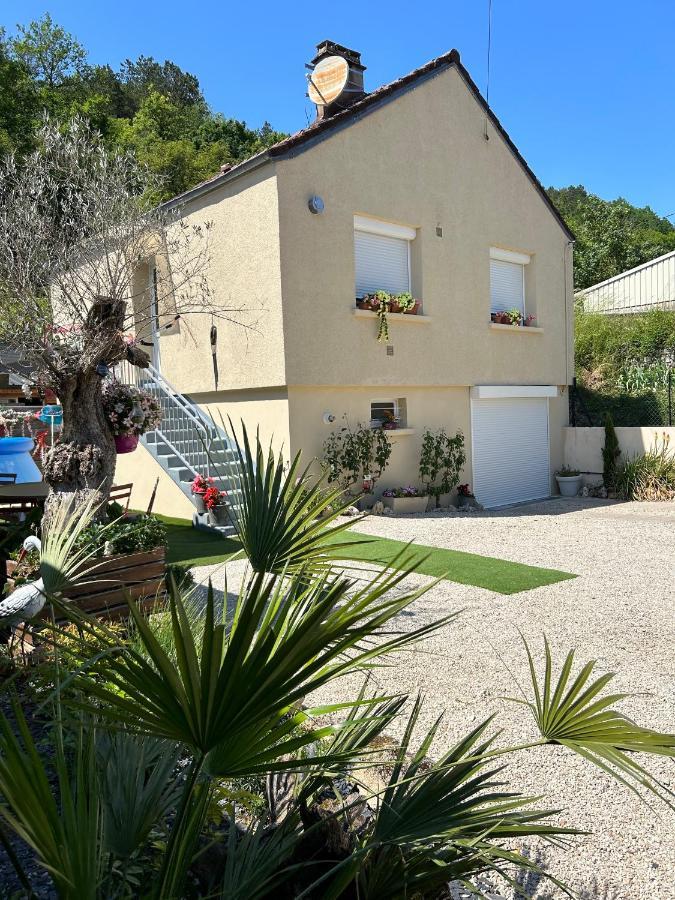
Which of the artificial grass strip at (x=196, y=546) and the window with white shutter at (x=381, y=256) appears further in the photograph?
the window with white shutter at (x=381, y=256)

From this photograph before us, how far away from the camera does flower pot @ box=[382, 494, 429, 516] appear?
11.5 m

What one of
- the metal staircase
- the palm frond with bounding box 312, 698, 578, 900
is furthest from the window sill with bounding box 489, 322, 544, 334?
the palm frond with bounding box 312, 698, 578, 900

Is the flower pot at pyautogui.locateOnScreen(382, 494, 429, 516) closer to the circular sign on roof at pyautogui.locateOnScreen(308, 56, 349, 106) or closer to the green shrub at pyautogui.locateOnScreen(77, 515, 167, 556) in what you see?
the green shrub at pyautogui.locateOnScreen(77, 515, 167, 556)

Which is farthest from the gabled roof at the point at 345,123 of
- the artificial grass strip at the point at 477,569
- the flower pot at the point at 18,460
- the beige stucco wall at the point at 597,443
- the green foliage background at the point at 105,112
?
the green foliage background at the point at 105,112

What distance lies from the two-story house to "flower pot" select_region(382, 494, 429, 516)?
1.46 feet

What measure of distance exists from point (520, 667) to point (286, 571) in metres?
3.01

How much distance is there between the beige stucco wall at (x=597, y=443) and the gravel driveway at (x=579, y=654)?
3928 millimetres

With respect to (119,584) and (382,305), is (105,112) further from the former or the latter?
(119,584)

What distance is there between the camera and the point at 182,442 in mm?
11539

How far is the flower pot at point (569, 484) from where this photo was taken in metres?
15.0

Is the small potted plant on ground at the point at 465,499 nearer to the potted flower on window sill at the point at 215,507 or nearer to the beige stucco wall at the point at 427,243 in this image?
the beige stucco wall at the point at 427,243

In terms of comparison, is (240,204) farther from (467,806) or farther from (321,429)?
(467,806)

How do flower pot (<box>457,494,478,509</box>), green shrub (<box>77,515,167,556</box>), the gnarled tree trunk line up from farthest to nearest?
1. flower pot (<box>457,494,478,509</box>)
2. the gnarled tree trunk
3. green shrub (<box>77,515,167,556</box>)

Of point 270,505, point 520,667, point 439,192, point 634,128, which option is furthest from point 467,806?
point 634,128
